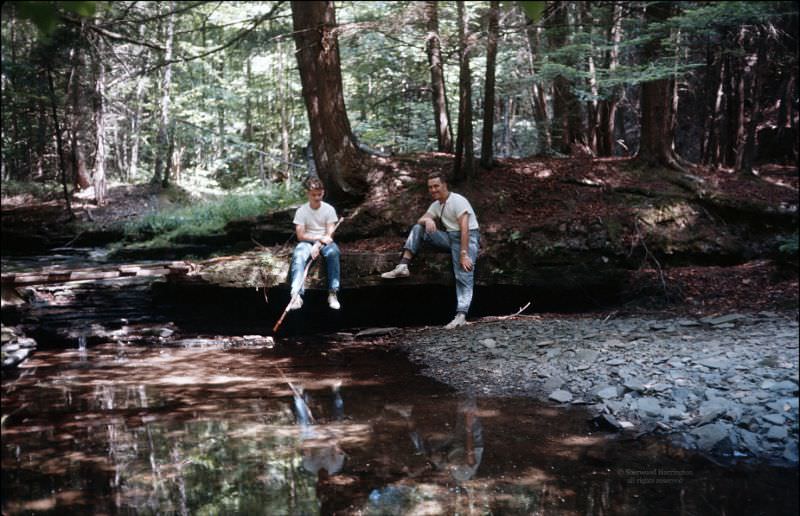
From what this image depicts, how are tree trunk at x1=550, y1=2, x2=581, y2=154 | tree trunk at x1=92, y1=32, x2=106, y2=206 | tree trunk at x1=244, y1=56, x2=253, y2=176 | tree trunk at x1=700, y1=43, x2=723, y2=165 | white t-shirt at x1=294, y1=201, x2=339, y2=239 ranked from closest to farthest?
white t-shirt at x1=294, y1=201, x2=339, y2=239
tree trunk at x1=700, y1=43, x2=723, y2=165
tree trunk at x1=550, y1=2, x2=581, y2=154
tree trunk at x1=92, y1=32, x2=106, y2=206
tree trunk at x1=244, y1=56, x2=253, y2=176

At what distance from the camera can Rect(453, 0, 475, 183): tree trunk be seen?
8.30m

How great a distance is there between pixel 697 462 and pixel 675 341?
2436 millimetres

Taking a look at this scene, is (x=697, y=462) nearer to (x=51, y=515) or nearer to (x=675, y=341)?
(x=675, y=341)

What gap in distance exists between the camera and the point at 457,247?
795 cm

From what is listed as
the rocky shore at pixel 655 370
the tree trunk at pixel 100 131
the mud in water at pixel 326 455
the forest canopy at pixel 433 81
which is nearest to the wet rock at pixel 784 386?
the rocky shore at pixel 655 370

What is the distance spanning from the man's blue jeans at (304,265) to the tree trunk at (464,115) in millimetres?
2960

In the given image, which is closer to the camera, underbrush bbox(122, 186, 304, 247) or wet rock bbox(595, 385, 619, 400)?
wet rock bbox(595, 385, 619, 400)

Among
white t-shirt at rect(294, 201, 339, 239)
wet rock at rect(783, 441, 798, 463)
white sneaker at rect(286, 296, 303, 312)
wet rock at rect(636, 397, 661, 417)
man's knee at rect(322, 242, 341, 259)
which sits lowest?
wet rock at rect(783, 441, 798, 463)

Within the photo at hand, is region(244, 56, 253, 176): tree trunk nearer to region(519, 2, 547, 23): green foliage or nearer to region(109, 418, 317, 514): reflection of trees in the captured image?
region(109, 418, 317, 514): reflection of trees

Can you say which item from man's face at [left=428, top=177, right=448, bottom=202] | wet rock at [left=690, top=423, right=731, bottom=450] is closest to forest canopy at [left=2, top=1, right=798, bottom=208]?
man's face at [left=428, top=177, right=448, bottom=202]

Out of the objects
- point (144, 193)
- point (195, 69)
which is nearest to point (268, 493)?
point (144, 193)

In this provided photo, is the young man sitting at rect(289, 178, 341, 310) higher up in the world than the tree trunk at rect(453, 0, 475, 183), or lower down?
lower down

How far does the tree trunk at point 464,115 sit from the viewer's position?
8297 millimetres

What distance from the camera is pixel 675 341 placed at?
6.30 metres
